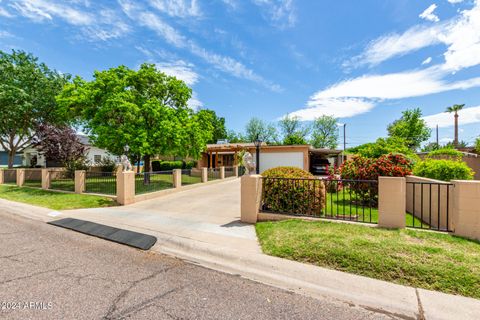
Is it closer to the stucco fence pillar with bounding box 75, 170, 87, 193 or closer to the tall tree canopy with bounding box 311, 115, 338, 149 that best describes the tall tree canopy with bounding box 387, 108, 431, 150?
the tall tree canopy with bounding box 311, 115, 338, 149

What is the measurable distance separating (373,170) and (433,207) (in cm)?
209

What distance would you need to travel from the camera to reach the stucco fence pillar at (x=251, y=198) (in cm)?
645

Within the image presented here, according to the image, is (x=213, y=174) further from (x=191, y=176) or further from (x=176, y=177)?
(x=176, y=177)

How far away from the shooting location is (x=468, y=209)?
4.47m

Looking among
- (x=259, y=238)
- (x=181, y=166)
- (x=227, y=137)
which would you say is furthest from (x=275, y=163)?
(x=227, y=137)

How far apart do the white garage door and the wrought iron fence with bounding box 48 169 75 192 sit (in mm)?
15860

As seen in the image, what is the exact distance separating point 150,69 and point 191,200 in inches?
364

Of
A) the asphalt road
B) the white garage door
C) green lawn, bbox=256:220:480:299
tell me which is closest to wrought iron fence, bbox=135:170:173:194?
the asphalt road

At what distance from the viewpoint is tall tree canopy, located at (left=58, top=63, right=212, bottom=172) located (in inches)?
488

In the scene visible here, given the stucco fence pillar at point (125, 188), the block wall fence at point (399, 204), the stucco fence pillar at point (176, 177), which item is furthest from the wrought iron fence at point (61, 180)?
the block wall fence at point (399, 204)

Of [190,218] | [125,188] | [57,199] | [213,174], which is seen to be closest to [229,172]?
[213,174]

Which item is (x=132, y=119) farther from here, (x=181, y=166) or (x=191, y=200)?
(x=181, y=166)

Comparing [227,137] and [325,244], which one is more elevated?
[227,137]

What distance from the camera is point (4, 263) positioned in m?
4.07
